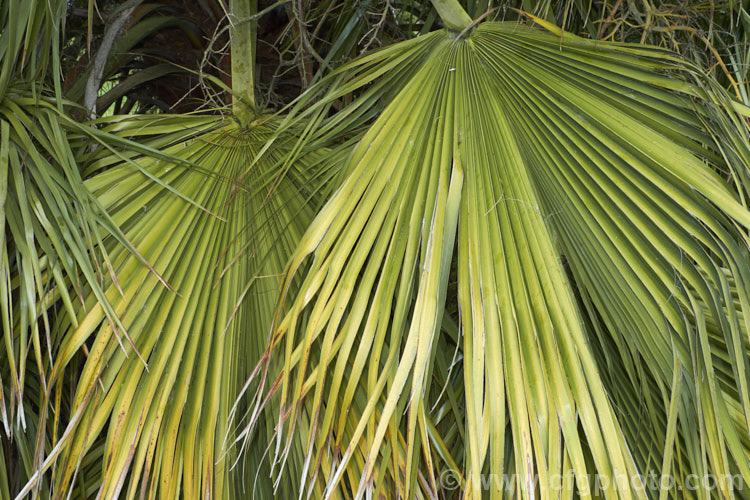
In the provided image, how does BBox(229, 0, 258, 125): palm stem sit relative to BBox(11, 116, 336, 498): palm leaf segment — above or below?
above

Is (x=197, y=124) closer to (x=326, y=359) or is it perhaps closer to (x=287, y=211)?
(x=287, y=211)

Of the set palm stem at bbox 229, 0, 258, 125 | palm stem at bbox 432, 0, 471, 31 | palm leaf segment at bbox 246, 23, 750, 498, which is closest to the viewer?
palm leaf segment at bbox 246, 23, 750, 498

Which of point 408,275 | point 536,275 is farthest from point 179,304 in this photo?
point 536,275

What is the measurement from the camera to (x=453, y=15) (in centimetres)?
86

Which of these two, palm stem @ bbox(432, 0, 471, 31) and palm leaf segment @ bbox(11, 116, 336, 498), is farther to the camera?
palm stem @ bbox(432, 0, 471, 31)

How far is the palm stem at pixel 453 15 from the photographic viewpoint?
0.85 meters

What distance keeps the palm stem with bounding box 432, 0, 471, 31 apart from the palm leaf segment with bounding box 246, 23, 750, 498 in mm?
26

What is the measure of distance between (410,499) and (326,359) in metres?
0.18

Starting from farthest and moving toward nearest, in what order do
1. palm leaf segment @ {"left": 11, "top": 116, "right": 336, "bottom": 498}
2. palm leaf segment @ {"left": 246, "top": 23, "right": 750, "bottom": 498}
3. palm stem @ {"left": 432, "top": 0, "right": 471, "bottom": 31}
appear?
palm stem @ {"left": 432, "top": 0, "right": 471, "bottom": 31} → palm leaf segment @ {"left": 11, "top": 116, "right": 336, "bottom": 498} → palm leaf segment @ {"left": 246, "top": 23, "right": 750, "bottom": 498}

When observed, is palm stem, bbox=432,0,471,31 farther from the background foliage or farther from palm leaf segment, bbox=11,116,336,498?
palm leaf segment, bbox=11,116,336,498

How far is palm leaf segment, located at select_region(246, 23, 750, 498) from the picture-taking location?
60 centimetres

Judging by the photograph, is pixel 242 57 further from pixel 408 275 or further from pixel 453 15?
pixel 408 275

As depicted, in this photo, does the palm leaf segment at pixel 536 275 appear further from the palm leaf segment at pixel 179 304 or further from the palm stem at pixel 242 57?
the palm stem at pixel 242 57

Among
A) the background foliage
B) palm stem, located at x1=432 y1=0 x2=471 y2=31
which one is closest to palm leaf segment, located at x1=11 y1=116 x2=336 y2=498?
the background foliage
